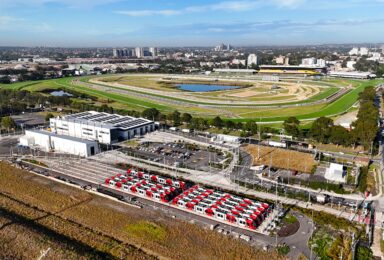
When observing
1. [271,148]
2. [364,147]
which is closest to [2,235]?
[271,148]

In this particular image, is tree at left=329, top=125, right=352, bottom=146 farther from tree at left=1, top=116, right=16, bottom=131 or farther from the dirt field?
tree at left=1, top=116, right=16, bottom=131

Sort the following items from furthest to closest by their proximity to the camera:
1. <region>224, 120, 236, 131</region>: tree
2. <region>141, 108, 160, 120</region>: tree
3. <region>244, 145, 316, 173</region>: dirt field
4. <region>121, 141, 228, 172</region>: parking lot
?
1. <region>141, 108, 160, 120</region>: tree
2. <region>224, 120, 236, 131</region>: tree
3. <region>121, 141, 228, 172</region>: parking lot
4. <region>244, 145, 316, 173</region>: dirt field

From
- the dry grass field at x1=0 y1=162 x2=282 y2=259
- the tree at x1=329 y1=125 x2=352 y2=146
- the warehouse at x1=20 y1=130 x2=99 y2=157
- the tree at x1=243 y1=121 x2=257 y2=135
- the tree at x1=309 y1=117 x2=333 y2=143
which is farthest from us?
the tree at x1=243 y1=121 x2=257 y2=135

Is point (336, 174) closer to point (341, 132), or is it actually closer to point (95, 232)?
point (341, 132)

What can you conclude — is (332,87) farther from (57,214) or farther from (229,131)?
(57,214)

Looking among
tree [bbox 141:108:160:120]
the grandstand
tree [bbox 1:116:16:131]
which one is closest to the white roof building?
tree [bbox 141:108:160:120]

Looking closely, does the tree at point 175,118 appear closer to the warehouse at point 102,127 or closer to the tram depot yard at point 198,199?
the warehouse at point 102,127

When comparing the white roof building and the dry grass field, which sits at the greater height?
the white roof building
